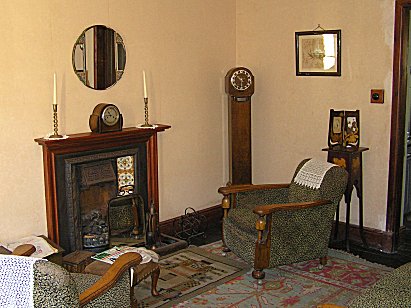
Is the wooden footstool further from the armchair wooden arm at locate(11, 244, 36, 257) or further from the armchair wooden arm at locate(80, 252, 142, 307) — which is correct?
the armchair wooden arm at locate(11, 244, 36, 257)

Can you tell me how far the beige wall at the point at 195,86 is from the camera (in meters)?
4.07

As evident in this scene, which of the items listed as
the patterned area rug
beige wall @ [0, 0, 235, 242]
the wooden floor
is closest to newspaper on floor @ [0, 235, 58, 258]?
beige wall @ [0, 0, 235, 242]

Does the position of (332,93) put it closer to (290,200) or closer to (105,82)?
(290,200)

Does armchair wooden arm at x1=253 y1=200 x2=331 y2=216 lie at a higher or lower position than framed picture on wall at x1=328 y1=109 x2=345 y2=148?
lower

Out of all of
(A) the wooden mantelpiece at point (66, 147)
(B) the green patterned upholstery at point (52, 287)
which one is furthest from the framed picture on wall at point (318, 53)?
(B) the green patterned upholstery at point (52, 287)

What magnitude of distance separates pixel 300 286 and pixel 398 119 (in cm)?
165

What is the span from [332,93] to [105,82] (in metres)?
2.04

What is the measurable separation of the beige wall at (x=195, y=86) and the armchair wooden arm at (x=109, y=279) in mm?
1465

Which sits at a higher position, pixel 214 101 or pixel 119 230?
pixel 214 101

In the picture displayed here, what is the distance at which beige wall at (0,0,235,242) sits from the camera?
4.02 m

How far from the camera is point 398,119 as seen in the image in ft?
15.1

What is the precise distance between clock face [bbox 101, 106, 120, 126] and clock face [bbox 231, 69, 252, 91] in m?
1.30

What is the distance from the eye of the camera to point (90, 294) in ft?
8.89

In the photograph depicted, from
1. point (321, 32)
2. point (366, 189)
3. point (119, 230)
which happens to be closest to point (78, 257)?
point (119, 230)
